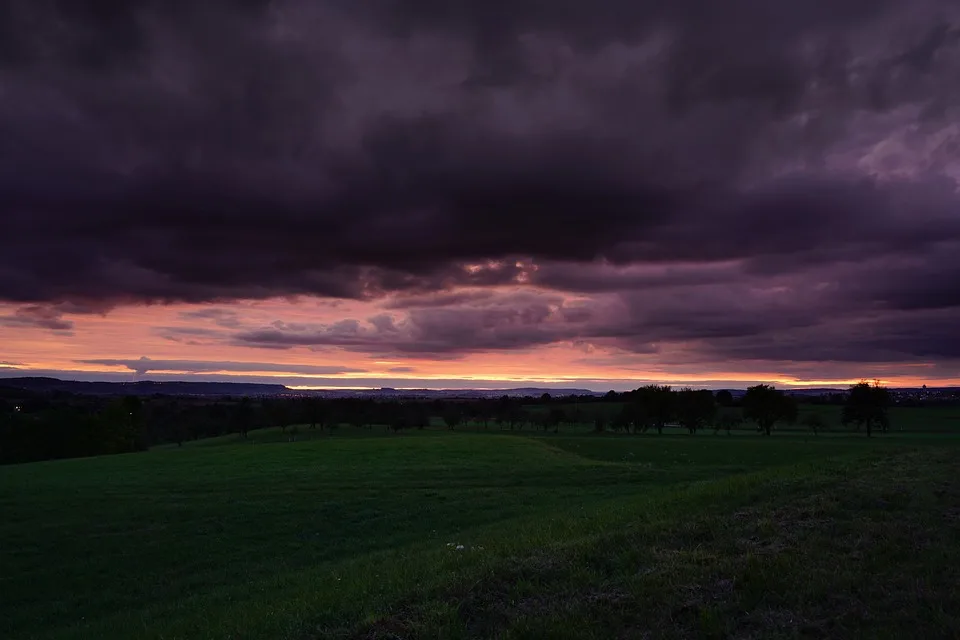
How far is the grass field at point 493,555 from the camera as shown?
8.91 meters

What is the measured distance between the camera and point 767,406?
388 feet

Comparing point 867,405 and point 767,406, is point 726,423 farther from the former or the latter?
point 867,405

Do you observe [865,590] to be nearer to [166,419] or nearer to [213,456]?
[213,456]

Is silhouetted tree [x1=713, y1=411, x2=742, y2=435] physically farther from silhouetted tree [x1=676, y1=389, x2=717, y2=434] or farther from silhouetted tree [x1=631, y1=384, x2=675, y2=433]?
silhouetted tree [x1=631, y1=384, x2=675, y2=433]

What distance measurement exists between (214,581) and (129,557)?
19.8 feet

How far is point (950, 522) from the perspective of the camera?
12.6 m

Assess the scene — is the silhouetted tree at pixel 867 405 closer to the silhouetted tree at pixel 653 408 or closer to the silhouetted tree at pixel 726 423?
the silhouetted tree at pixel 726 423

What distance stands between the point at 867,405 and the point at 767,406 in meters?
16.6

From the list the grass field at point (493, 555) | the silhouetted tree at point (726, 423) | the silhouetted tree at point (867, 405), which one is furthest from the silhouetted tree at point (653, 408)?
the grass field at point (493, 555)

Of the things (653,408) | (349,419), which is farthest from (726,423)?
(349,419)

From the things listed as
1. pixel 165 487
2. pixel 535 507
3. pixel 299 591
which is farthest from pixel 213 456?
pixel 299 591

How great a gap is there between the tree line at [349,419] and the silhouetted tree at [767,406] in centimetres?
18

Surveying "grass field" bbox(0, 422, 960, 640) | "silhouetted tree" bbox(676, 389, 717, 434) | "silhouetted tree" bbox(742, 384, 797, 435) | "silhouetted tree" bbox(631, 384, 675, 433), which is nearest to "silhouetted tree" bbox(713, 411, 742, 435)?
"silhouetted tree" bbox(676, 389, 717, 434)

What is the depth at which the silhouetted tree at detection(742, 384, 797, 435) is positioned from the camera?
4660 inches
